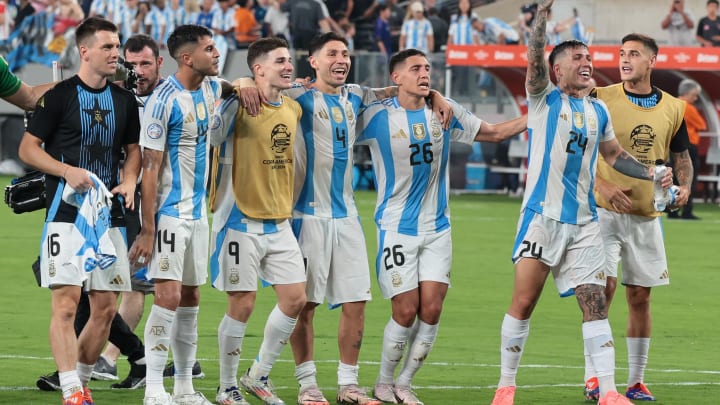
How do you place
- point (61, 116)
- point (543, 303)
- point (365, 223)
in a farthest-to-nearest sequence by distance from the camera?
point (365, 223) < point (543, 303) < point (61, 116)

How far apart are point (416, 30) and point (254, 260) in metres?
20.9

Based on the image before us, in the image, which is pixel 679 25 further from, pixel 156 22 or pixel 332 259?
pixel 332 259

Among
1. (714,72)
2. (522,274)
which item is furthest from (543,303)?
(714,72)

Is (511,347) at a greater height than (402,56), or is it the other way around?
(402,56)

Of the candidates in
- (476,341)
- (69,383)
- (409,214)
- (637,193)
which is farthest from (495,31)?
(69,383)

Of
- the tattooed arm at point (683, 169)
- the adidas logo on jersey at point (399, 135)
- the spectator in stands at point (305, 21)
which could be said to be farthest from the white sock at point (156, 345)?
the spectator in stands at point (305, 21)

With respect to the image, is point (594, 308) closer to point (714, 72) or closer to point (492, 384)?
point (492, 384)

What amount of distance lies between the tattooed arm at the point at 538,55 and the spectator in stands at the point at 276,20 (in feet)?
68.5

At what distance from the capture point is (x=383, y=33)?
30.1m

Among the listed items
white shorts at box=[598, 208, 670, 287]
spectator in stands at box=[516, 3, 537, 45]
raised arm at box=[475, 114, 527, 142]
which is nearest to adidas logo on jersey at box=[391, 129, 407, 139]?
raised arm at box=[475, 114, 527, 142]

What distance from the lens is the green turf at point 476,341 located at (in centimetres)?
946

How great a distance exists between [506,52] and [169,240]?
63.3 feet

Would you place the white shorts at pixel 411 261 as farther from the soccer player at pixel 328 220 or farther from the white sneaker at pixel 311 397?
the white sneaker at pixel 311 397

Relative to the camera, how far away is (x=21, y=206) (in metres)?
8.59
